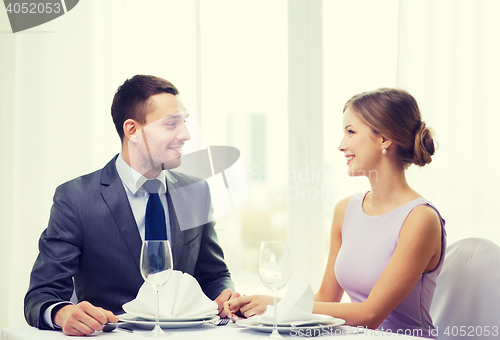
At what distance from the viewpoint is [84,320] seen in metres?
1.06

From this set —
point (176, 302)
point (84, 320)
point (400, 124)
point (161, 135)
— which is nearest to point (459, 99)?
point (400, 124)

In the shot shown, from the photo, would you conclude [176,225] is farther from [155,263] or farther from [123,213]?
[155,263]

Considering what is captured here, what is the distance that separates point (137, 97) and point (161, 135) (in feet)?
0.61

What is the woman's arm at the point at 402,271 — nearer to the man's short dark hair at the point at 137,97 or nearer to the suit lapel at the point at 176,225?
the suit lapel at the point at 176,225

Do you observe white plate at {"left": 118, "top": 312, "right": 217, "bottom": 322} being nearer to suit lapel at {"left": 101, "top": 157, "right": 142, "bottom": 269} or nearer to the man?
the man

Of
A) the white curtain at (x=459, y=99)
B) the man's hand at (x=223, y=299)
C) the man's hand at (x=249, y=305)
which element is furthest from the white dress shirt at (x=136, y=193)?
the white curtain at (x=459, y=99)

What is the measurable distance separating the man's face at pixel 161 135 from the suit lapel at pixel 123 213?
16 centimetres

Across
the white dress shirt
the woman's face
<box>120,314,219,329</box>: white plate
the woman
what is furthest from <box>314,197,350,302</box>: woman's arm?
<box>120,314,219,329</box>: white plate

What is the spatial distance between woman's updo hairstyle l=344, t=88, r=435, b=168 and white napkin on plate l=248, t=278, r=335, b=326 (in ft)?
2.49

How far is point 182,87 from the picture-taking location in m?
2.66

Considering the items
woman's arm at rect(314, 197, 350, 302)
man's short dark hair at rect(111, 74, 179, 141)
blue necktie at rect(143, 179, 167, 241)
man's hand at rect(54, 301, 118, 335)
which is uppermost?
man's short dark hair at rect(111, 74, 179, 141)

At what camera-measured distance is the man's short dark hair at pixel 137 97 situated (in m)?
1.83

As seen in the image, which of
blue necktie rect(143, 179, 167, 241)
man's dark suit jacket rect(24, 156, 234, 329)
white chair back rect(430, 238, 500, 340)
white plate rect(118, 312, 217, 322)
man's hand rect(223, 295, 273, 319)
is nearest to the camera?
white plate rect(118, 312, 217, 322)

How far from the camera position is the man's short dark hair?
6.00ft
